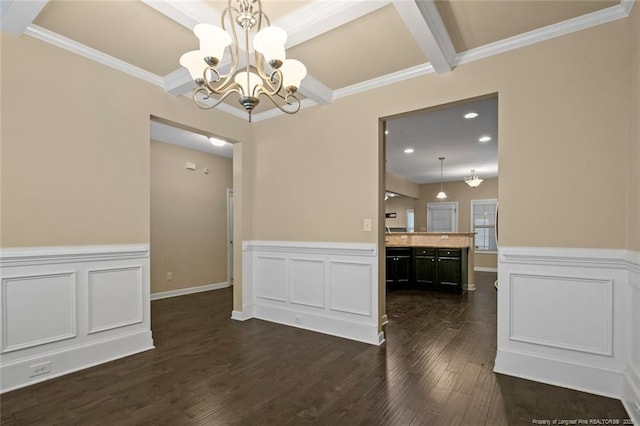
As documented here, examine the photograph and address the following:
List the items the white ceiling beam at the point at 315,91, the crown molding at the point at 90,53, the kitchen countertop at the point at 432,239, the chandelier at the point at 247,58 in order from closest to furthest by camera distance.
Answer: the chandelier at the point at 247,58 → the crown molding at the point at 90,53 → the white ceiling beam at the point at 315,91 → the kitchen countertop at the point at 432,239

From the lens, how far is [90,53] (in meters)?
2.74

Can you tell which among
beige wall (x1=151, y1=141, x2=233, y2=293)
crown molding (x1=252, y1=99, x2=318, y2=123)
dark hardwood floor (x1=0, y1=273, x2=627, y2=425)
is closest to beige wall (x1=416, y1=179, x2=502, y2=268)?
dark hardwood floor (x1=0, y1=273, x2=627, y2=425)

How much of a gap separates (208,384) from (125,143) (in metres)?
2.23

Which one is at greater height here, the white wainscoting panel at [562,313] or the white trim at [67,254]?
the white trim at [67,254]

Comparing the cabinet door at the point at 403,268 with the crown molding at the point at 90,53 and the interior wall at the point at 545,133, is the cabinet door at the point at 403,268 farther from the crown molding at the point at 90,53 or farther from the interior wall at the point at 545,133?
the crown molding at the point at 90,53

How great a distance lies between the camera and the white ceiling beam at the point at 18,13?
2059 millimetres

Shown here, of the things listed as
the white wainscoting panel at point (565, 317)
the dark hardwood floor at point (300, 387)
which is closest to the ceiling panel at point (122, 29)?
the dark hardwood floor at point (300, 387)

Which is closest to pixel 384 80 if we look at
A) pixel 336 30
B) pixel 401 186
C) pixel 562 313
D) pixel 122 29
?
pixel 336 30

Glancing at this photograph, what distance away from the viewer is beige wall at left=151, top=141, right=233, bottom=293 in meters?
5.43

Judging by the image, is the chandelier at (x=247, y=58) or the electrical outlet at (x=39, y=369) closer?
the chandelier at (x=247, y=58)

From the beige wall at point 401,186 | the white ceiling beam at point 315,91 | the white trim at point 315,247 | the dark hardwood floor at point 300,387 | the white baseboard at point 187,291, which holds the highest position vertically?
the white ceiling beam at point 315,91

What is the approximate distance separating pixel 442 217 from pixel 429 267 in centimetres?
452

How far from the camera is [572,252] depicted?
7.73 ft

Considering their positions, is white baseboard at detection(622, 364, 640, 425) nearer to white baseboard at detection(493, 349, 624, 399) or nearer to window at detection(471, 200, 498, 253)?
white baseboard at detection(493, 349, 624, 399)
